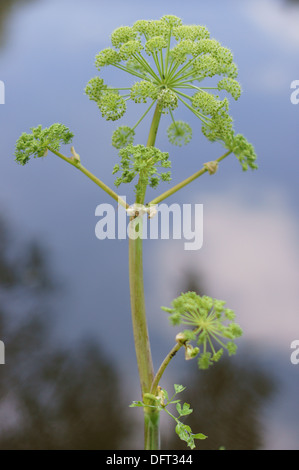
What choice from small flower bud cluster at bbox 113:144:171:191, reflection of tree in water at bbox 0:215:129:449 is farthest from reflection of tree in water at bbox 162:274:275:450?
small flower bud cluster at bbox 113:144:171:191

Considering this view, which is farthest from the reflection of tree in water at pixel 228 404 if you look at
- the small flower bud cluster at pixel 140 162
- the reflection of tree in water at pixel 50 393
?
the small flower bud cluster at pixel 140 162

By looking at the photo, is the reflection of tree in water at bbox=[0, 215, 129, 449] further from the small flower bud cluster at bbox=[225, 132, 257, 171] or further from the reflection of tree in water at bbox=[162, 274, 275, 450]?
the small flower bud cluster at bbox=[225, 132, 257, 171]

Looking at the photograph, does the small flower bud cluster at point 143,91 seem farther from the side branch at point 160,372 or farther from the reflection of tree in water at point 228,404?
the reflection of tree in water at point 228,404

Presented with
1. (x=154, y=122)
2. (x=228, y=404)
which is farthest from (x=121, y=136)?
(x=228, y=404)

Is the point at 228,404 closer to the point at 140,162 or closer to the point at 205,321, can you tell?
the point at 205,321

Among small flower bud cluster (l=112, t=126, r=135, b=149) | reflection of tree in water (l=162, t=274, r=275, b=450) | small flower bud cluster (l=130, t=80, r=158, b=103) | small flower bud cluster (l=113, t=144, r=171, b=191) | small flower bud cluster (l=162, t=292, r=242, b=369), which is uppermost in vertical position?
small flower bud cluster (l=130, t=80, r=158, b=103)
